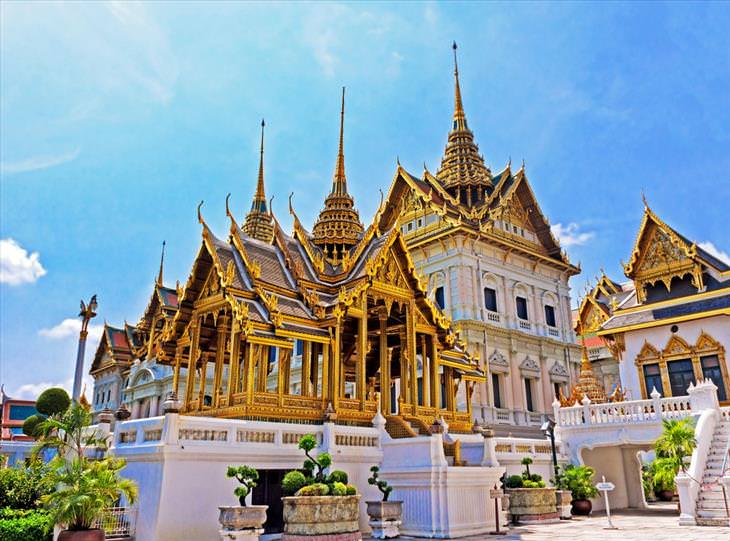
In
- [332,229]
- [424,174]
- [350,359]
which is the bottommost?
[350,359]

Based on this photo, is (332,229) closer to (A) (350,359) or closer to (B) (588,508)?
(A) (350,359)

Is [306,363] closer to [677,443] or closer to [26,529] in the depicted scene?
[26,529]

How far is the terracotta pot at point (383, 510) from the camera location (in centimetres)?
1052

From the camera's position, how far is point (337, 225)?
53.8 feet

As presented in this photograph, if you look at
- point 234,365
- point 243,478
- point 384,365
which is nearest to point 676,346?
point 384,365

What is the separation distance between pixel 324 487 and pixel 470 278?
2060cm

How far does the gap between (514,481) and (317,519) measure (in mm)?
6204

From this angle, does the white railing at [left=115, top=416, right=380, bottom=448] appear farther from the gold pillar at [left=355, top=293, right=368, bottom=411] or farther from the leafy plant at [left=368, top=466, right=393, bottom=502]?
the gold pillar at [left=355, top=293, right=368, bottom=411]

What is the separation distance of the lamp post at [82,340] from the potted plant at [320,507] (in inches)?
335

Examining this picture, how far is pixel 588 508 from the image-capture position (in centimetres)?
1523

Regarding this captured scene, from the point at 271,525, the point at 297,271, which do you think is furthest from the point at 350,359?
the point at 271,525

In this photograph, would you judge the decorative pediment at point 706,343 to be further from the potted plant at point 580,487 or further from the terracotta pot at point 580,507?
the terracotta pot at point 580,507

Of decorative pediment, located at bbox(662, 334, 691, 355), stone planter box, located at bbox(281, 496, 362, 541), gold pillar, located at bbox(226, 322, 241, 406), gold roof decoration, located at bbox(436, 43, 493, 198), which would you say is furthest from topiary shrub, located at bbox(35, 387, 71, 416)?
decorative pediment, located at bbox(662, 334, 691, 355)

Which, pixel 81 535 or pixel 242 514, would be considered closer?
pixel 81 535
